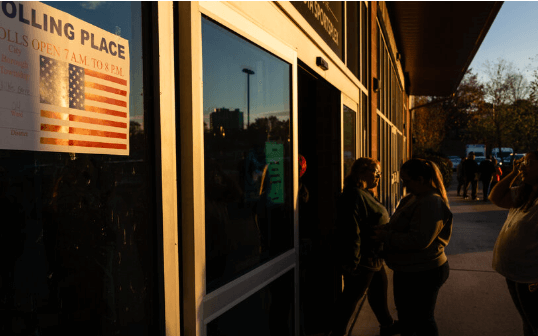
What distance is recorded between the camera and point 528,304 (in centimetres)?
274

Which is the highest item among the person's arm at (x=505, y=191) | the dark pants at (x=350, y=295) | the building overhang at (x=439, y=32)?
the building overhang at (x=439, y=32)

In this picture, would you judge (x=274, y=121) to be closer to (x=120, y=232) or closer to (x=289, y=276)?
(x=289, y=276)

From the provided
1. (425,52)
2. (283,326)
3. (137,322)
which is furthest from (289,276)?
(425,52)

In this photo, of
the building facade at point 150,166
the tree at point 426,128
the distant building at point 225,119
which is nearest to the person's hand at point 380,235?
the building facade at point 150,166

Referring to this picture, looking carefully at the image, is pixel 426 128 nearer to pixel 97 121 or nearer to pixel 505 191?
pixel 505 191

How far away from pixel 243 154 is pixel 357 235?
134 centimetres

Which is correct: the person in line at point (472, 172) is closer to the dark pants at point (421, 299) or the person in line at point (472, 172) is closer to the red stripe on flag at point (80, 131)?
the dark pants at point (421, 299)

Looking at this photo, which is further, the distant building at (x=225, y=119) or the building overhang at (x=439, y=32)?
the building overhang at (x=439, y=32)

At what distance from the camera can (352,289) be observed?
3.51 metres

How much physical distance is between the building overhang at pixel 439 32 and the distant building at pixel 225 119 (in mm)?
7330

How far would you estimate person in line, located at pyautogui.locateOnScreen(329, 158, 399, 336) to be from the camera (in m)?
3.30

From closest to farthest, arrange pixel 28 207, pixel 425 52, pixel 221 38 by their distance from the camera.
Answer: pixel 28 207, pixel 221 38, pixel 425 52

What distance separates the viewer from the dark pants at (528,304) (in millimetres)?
2703

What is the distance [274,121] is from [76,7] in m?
1.66
